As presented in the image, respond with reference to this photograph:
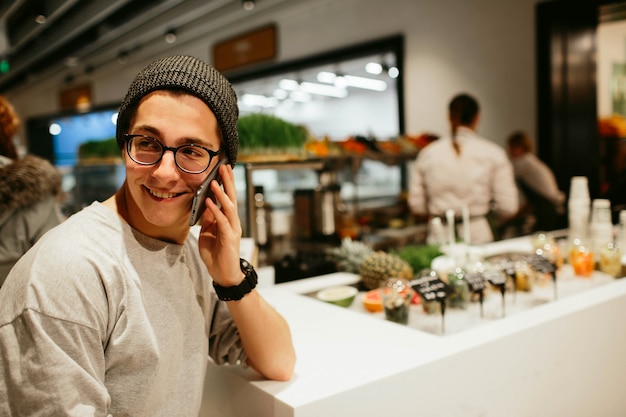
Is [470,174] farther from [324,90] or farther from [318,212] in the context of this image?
[324,90]

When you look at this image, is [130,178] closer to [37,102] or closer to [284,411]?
[284,411]

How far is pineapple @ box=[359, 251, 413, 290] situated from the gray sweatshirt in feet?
3.84

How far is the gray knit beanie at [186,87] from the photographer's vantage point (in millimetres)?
1102

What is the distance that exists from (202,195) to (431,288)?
3.26 feet

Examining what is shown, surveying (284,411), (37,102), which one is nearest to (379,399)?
(284,411)

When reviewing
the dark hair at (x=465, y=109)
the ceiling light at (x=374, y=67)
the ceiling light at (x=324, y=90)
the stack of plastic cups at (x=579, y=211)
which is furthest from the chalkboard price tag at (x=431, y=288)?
the ceiling light at (x=324, y=90)

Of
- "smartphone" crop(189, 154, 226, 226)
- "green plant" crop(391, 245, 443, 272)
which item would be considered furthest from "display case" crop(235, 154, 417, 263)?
"smartphone" crop(189, 154, 226, 226)

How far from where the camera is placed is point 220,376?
63.2 inches

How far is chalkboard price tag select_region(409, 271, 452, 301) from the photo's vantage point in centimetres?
183

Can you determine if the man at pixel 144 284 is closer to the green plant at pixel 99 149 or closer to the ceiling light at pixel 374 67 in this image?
the green plant at pixel 99 149

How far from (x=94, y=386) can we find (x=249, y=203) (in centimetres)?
178

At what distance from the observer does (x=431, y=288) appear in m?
1.87

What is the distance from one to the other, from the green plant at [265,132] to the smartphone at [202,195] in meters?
1.78

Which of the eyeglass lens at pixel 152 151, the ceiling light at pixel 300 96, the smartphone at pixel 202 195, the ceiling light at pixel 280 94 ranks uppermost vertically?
the ceiling light at pixel 300 96
